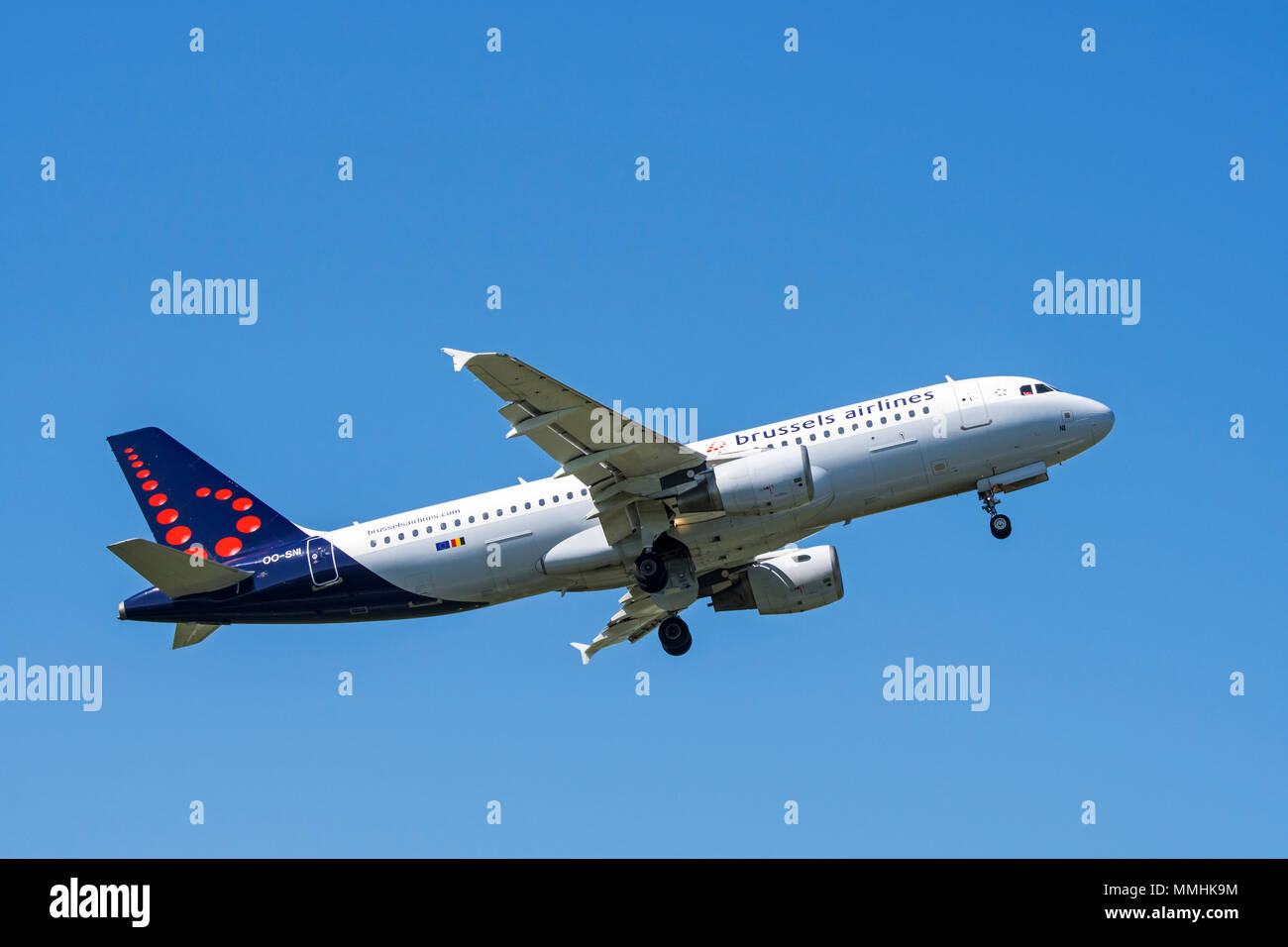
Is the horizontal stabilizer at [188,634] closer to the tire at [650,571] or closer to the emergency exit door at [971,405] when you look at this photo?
the tire at [650,571]

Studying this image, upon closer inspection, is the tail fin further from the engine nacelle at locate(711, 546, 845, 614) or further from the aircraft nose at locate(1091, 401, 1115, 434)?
the aircraft nose at locate(1091, 401, 1115, 434)

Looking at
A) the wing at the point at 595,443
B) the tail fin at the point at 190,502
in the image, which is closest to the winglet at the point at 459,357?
the wing at the point at 595,443

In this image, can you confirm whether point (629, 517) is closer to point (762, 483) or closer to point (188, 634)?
point (762, 483)

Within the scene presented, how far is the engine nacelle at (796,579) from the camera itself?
49312 millimetres

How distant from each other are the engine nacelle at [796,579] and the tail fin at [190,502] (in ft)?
51.0

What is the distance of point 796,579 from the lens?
4925 centimetres

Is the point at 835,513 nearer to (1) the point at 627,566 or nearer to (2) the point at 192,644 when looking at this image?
(1) the point at 627,566

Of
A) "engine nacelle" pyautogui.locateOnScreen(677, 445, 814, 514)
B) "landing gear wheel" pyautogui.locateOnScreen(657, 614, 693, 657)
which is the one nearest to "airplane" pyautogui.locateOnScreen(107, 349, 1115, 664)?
"engine nacelle" pyautogui.locateOnScreen(677, 445, 814, 514)

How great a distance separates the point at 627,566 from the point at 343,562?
9004 millimetres

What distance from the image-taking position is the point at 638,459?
42469 millimetres

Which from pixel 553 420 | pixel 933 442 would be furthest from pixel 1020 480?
pixel 553 420

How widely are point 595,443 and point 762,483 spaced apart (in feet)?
16.5
